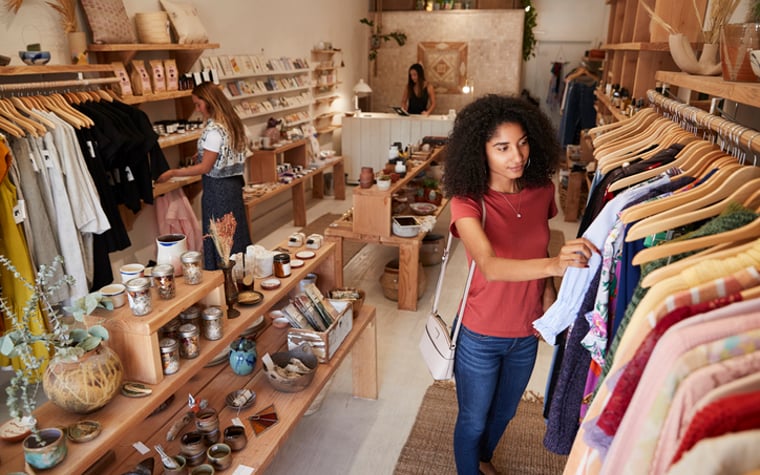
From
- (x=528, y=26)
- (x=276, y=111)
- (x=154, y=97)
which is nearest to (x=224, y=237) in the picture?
(x=154, y=97)

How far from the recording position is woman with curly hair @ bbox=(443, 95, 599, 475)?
1.88 metres

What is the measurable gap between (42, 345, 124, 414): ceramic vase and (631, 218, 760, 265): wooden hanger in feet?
4.80

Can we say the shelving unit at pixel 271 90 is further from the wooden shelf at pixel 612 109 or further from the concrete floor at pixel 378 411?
the wooden shelf at pixel 612 109

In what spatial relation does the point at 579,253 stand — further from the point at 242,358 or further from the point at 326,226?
the point at 326,226

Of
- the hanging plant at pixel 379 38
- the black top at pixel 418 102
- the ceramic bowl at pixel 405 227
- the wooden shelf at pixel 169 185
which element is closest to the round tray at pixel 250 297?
the ceramic bowl at pixel 405 227

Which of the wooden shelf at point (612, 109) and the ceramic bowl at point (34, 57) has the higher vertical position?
the ceramic bowl at point (34, 57)

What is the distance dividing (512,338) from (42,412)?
1.60 m

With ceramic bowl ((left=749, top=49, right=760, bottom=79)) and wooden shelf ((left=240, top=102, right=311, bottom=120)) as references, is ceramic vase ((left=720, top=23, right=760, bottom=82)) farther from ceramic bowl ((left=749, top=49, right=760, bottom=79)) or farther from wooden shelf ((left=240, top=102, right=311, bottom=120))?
wooden shelf ((left=240, top=102, right=311, bottom=120))

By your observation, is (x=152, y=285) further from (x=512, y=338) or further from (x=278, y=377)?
(x=512, y=338)

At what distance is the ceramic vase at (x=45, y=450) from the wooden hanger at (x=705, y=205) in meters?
1.55

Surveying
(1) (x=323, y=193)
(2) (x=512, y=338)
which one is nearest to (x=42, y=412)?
(2) (x=512, y=338)

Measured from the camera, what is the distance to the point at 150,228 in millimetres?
4816

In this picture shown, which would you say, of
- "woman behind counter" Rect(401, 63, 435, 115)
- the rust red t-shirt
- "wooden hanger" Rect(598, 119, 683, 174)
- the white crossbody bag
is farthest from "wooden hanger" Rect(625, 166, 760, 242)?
"woman behind counter" Rect(401, 63, 435, 115)

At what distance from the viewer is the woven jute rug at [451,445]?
2.62m
